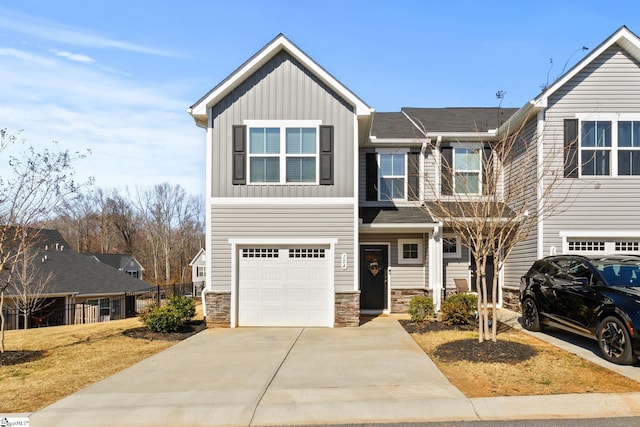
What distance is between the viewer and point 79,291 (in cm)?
2855

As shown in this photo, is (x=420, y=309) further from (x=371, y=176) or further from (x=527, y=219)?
(x=371, y=176)

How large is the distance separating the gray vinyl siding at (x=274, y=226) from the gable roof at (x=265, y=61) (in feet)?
8.83

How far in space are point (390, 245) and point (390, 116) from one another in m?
5.62

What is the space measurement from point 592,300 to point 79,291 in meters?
27.5

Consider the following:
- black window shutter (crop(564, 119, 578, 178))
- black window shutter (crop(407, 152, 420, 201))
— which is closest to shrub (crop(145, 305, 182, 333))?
black window shutter (crop(407, 152, 420, 201))

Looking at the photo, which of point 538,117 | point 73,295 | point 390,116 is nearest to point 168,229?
point 73,295

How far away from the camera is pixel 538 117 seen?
1369cm

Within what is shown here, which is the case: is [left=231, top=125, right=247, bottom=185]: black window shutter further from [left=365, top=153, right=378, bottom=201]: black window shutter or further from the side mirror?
the side mirror

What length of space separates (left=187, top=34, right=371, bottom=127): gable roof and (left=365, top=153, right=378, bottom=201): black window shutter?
3052mm

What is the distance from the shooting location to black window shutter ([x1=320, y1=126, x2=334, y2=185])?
12984mm

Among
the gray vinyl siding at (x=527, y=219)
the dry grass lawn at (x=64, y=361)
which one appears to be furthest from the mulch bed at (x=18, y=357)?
the gray vinyl siding at (x=527, y=219)

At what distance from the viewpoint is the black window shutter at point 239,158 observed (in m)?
13.1

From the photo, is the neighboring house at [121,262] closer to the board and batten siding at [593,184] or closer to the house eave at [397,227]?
the house eave at [397,227]

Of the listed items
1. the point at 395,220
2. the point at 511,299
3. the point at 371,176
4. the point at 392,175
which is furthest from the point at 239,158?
the point at 511,299
